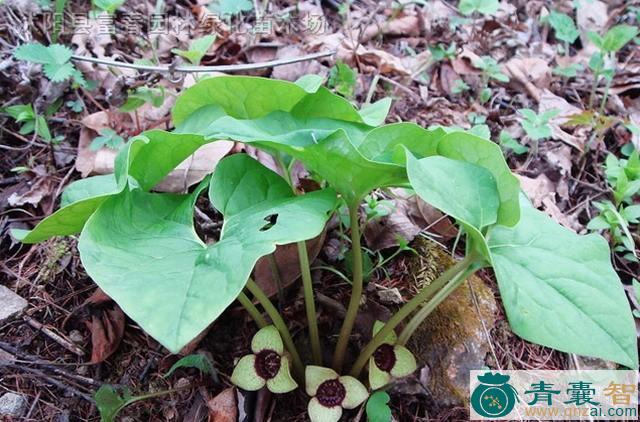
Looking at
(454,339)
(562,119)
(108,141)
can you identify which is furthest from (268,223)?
(562,119)

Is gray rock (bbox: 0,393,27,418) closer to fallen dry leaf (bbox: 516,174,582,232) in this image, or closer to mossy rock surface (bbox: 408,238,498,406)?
mossy rock surface (bbox: 408,238,498,406)

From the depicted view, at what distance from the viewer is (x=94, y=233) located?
3.00ft

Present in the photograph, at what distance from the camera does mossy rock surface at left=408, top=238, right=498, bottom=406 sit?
51.0 inches

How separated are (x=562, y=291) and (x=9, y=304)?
1.30m

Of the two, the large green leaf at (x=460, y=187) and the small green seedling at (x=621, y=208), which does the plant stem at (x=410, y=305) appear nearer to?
the large green leaf at (x=460, y=187)

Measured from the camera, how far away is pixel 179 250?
3.07 feet

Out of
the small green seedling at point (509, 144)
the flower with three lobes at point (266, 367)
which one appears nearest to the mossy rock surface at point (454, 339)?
the flower with three lobes at point (266, 367)

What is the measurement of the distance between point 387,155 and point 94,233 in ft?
1.76

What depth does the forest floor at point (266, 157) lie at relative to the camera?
4.29 ft

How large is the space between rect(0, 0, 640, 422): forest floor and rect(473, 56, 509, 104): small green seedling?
0.02 metres

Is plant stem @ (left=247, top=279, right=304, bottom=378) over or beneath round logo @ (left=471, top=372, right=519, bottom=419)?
over

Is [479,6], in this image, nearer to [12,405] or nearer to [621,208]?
[621,208]

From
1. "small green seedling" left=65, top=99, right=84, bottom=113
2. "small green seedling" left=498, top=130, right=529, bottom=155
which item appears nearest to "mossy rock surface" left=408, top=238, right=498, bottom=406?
"small green seedling" left=498, top=130, right=529, bottom=155

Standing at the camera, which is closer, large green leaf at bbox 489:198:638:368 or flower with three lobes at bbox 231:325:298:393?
large green leaf at bbox 489:198:638:368
